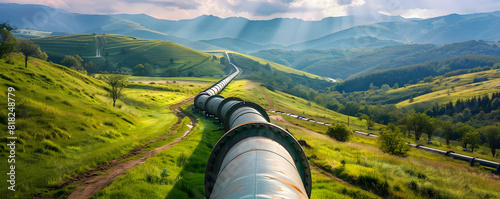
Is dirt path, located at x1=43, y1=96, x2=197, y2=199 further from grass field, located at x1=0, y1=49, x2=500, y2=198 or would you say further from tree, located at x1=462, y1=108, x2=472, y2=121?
tree, located at x1=462, y1=108, x2=472, y2=121

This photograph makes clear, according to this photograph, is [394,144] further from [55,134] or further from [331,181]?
[55,134]

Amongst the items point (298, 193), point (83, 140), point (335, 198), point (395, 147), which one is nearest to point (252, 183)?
point (298, 193)

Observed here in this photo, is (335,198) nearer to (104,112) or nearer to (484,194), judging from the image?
(484,194)

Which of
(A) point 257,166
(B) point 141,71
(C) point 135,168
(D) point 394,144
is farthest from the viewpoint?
(B) point 141,71

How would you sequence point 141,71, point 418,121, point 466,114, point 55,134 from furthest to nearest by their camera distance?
point 466,114 < point 141,71 < point 418,121 < point 55,134

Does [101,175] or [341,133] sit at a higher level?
[101,175]

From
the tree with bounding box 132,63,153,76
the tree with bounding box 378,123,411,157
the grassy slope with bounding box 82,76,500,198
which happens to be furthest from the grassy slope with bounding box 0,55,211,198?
the tree with bounding box 132,63,153,76

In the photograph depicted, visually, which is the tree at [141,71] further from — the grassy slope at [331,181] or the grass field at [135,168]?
the grassy slope at [331,181]

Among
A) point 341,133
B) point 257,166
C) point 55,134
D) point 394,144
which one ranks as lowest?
point 341,133

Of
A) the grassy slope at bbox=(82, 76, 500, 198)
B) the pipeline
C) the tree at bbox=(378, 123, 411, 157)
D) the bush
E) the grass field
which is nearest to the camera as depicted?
the pipeline

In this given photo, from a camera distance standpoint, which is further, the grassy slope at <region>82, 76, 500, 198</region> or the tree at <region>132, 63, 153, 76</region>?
the tree at <region>132, 63, 153, 76</region>

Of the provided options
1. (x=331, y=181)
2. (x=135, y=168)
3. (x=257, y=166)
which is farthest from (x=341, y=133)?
(x=257, y=166)

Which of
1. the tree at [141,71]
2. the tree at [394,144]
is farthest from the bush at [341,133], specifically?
the tree at [141,71]

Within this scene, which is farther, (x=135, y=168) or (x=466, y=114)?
(x=466, y=114)
